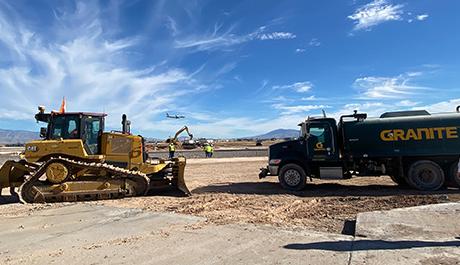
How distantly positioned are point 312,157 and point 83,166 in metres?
7.58

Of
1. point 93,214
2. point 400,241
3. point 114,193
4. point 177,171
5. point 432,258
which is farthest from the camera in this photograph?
point 177,171

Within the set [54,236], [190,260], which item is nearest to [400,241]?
[190,260]

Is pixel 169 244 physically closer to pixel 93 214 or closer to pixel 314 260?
pixel 314 260

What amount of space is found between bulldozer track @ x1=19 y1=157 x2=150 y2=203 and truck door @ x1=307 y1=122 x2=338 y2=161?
227 inches

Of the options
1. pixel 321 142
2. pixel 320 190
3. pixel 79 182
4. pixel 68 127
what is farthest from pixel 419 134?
pixel 68 127

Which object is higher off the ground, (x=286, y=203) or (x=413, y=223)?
(x=286, y=203)

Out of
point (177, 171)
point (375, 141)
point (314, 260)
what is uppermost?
point (375, 141)

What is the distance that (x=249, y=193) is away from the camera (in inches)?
509

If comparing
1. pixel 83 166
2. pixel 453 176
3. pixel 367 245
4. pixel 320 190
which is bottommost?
pixel 367 245

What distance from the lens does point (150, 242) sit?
676cm

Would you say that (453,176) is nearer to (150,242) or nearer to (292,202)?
(292,202)

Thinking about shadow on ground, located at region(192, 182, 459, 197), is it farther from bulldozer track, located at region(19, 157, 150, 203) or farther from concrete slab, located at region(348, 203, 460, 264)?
concrete slab, located at region(348, 203, 460, 264)

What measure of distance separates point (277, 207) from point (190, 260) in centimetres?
472

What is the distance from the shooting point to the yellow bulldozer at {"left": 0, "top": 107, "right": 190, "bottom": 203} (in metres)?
11.4
